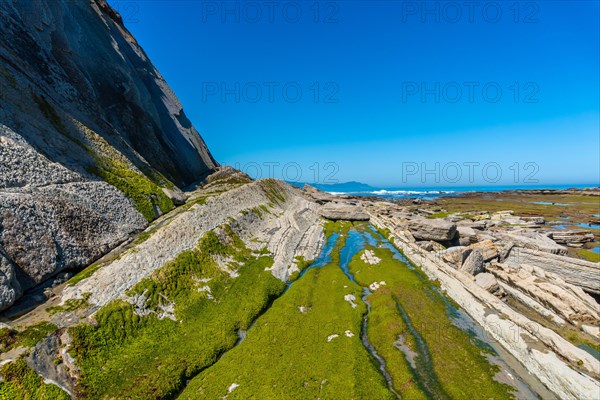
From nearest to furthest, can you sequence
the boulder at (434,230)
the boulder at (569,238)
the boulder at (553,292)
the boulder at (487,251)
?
the boulder at (553,292), the boulder at (487,251), the boulder at (434,230), the boulder at (569,238)

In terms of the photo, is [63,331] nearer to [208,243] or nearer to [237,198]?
[208,243]

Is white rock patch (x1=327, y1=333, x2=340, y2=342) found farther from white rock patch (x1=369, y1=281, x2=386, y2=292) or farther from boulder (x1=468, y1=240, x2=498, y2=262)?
boulder (x1=468, y1=240, x2=498, y2=262)

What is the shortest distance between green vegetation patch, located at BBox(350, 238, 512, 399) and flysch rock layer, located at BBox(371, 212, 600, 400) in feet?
8.49

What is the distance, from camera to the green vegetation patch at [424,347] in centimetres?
1773

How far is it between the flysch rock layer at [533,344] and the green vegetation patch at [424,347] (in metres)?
2.59

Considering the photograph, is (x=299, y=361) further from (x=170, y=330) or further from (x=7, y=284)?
(x=7, y=284)

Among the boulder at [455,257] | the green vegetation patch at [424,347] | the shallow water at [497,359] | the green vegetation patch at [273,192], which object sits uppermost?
the green vegetation patch at [273,192]

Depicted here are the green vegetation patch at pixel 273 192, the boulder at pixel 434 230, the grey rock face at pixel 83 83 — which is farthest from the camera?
the green vegetation patch at pixel 273 192

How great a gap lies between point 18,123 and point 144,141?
140 ft

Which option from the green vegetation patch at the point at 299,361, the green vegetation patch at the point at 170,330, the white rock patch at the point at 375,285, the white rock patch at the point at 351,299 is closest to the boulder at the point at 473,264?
the white rock patch at the point at 375,285

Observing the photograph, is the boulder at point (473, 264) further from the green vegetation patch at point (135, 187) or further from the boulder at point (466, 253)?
the green vegetation patch at point (135, 187)

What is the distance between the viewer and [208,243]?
36312 mm

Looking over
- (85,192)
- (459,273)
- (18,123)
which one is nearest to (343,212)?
(459,273)

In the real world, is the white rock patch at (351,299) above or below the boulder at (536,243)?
below
